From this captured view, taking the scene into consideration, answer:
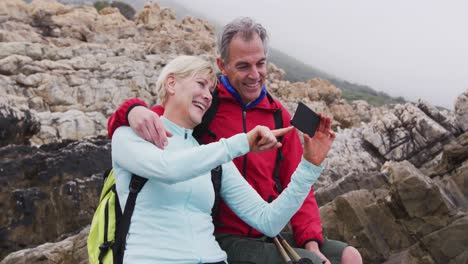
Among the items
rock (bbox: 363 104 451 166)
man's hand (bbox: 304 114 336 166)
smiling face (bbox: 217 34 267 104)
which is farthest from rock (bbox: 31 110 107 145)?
man's hand (bbox: 304 114 336 166)

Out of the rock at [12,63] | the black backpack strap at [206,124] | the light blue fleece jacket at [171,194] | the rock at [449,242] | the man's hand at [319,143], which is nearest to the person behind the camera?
the light blue fleece jacket at [171,194]

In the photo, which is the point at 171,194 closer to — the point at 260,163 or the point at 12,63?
the point at 260,163

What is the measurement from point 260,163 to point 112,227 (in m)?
A: 1.91

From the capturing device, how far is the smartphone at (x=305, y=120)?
3918mm

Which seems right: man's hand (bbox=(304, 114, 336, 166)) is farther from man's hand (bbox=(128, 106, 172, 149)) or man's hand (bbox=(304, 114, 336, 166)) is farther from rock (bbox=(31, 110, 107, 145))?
rock (bbox=(31, 110, 107, 145))

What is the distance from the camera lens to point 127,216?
145 inches

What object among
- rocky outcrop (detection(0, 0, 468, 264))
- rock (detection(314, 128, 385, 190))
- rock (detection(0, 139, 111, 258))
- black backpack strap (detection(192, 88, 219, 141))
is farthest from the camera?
rock (detection(314, 128, 385, 190))

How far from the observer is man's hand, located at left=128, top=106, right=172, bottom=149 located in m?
3.68

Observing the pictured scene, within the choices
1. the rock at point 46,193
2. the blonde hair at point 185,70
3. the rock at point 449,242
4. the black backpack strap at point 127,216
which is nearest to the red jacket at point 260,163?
the blonde hair at point 185,70

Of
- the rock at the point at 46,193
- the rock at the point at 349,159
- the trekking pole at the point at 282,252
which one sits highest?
the trekking pole at the point at 282,252

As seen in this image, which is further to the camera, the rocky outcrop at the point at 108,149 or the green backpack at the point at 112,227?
the rocky outcrop at the point at 108,149

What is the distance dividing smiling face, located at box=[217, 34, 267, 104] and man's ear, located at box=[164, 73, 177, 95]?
125 cm

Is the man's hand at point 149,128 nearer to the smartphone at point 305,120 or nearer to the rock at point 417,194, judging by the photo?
the smartphone at point 305,120

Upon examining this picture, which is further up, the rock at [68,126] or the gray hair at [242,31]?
the gray hair at [242,31]
